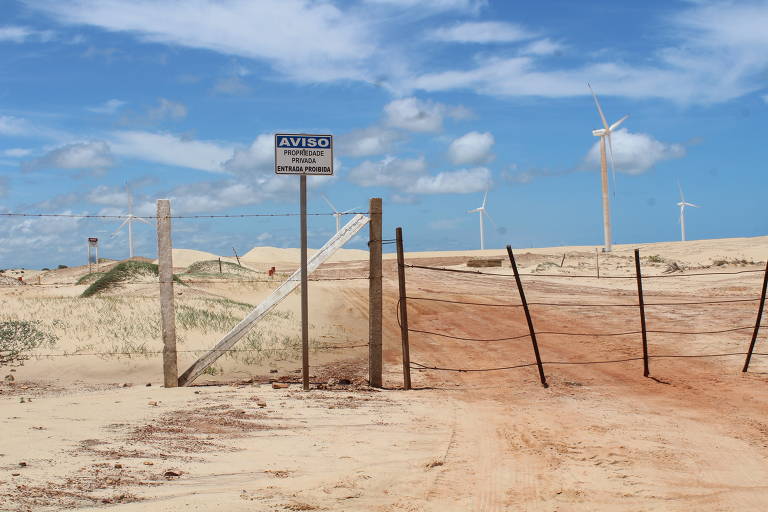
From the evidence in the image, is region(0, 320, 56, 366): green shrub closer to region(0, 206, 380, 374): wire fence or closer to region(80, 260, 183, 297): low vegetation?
region(0, 206, 380, 374): wire fence

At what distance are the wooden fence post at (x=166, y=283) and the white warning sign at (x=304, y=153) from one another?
1.92m

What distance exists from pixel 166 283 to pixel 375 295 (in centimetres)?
311

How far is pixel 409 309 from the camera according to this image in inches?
894

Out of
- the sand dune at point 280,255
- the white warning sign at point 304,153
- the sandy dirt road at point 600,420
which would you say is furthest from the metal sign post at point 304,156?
the sand dune at point 280,255

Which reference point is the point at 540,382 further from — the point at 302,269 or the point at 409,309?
the point at 409,309

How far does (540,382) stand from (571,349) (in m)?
3.74

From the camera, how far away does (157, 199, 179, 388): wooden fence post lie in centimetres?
1094

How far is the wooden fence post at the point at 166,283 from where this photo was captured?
431 inches

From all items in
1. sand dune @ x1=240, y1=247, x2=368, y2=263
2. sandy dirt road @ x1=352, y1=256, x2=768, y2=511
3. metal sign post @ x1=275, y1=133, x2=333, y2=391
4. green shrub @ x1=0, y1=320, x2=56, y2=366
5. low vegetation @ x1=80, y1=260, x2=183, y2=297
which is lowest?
sandy dirt road @ x1=352, y1=256, x2=768, y2=511

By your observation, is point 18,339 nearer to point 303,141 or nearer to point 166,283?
point 166,283

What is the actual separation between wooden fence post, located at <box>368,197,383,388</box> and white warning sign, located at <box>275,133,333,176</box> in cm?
117

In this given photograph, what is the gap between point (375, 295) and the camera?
446 inches

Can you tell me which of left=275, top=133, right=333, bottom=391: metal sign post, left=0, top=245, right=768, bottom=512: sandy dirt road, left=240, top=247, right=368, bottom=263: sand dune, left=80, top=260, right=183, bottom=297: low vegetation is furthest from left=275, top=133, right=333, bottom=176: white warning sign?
left=240, top=247, right=368, bottom=263: sand dune

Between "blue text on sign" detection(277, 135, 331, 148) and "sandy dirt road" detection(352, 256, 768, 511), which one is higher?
"blue text on sign" detection(277, 135, 331, 148)
